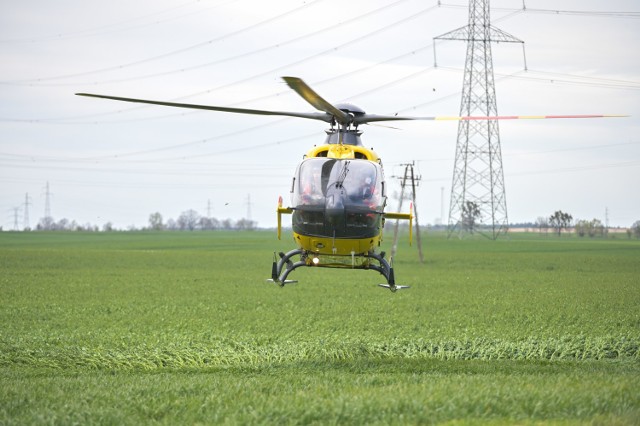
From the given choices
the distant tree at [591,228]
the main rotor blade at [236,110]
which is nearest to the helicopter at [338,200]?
the main rotor blade at [236,110]

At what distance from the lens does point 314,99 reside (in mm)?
14625

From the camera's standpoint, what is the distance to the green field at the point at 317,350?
48.8 feet

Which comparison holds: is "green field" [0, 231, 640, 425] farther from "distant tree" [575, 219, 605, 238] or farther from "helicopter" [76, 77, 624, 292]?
"distant tree" [575, 219, 605, 238]

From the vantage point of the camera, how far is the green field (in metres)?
14.9

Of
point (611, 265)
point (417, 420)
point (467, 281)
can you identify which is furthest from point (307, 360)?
point (611, 265)

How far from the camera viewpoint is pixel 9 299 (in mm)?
38031

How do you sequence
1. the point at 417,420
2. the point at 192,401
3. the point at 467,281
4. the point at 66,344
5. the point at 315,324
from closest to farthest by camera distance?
the point at 417,420 → the point at 192,401 → the point at 66,344 → the point at 315,324 → the point at 467,281

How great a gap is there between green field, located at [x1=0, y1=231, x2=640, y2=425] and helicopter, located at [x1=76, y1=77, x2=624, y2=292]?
8.51 feet

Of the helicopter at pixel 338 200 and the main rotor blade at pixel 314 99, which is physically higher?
the main rotor blade at pixel 314 99

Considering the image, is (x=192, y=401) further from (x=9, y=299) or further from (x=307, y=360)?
(x=9, y=299)

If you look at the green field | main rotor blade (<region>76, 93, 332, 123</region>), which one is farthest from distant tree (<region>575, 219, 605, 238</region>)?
main rotor blade (<region>76, 93, 332, 123</region>)

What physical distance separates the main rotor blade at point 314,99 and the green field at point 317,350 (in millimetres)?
5081

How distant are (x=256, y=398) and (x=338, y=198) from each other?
12.7 feet

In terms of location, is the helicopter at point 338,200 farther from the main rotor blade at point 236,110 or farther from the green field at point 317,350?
the green field at point 317,350
